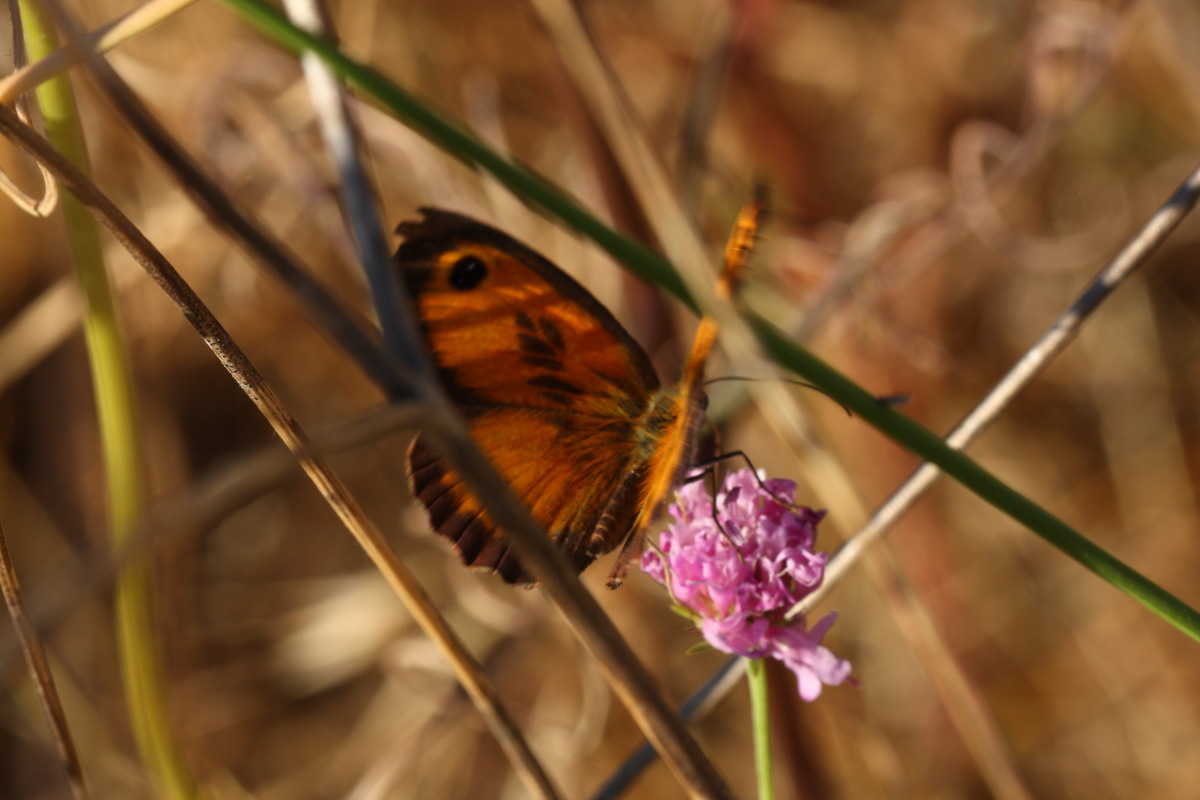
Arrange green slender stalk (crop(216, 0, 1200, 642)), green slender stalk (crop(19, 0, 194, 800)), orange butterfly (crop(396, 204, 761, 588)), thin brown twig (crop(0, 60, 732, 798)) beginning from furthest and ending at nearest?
orange butterfly (crop(396, 204, 761, 588)) < green slender stalk (crop(19, 0, 194, 800)) < green slender stalk (crop(216, 0, 1200, 642)) < thin brown twig (crop(0, 60, 732, 798))

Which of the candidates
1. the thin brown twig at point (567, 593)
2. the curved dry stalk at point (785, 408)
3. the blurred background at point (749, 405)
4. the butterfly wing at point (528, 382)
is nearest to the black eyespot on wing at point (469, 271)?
the butterfly wing at point (528, 382)

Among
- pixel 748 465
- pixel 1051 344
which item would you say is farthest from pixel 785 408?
pixel 1051 344

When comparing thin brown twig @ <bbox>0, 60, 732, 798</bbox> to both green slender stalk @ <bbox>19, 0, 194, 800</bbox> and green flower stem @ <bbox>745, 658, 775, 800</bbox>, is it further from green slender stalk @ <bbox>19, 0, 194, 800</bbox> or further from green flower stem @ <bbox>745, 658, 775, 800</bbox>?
green slender stalk @ <bbox>19, 0, 194, 800</bbox>

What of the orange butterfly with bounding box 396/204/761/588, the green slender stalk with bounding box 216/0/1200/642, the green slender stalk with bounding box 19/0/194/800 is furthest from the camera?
the orange butterfly with bounding box 396/204/761/588

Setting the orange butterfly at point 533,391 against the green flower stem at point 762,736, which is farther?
the orange butterfly at point 533,391

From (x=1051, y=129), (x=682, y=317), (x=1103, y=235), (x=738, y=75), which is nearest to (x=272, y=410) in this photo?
(x=682, y=317)

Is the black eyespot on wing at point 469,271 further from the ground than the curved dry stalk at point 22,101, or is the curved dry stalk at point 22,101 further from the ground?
the curved dry stalk at point 22,101

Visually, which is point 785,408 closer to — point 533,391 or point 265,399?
point 533,391

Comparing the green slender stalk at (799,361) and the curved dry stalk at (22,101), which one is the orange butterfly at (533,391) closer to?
the green slender stalk at (799,361)

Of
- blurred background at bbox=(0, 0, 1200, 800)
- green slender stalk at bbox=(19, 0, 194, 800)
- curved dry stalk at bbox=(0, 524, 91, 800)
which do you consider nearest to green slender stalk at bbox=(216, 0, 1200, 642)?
green slender stalk at bbox=(19, 0, 194, 800)
